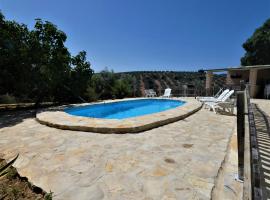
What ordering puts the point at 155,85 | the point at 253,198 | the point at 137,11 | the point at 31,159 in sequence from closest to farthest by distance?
the point at 253,198 < the point at 31,159 < the point at 137,11 < the point at 155,85

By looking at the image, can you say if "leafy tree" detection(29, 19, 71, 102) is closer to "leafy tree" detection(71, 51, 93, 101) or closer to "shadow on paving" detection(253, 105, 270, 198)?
"leafy tree" detection(71, 51, 93, 101)

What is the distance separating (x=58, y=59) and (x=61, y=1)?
3713 millimetres

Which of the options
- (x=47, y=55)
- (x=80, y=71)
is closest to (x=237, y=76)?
(x=80, y=71)

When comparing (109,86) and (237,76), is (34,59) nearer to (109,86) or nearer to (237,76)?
(109,86)

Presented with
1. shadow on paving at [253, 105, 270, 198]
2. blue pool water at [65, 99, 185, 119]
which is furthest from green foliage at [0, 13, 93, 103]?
shadow on paving at [253, 105, 270, 198]

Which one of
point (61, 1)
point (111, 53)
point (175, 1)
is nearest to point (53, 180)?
point (61, 1)

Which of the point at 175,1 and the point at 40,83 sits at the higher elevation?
the point at 175,1

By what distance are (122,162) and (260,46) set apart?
28947mm

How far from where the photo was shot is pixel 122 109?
1137cm

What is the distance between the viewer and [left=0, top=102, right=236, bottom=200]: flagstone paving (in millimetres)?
2076

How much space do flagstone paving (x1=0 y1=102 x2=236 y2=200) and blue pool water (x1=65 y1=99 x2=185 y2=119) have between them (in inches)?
185

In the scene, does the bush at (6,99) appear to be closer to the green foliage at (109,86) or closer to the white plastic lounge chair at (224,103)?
the green foliage at (109,86)

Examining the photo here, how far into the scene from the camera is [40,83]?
29.9ft

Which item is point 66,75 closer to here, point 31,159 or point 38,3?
point 38,3
